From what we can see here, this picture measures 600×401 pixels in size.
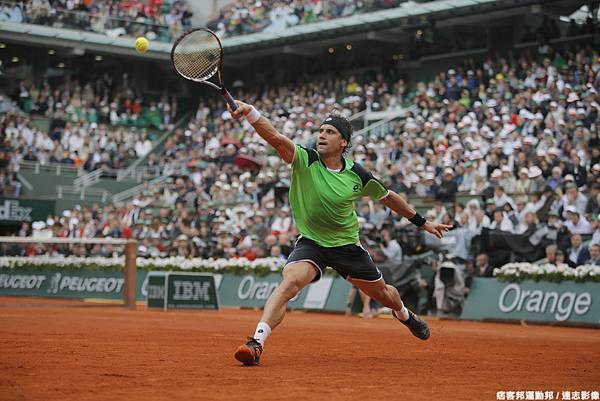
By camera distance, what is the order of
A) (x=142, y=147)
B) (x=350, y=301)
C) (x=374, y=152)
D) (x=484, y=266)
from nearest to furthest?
(x=484, y=266) < (x=350, y=301) < (x=374, y=152) < (x=142, y=147)

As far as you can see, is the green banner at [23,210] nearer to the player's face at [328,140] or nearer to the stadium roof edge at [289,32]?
the stadium roof edge at [289,32]

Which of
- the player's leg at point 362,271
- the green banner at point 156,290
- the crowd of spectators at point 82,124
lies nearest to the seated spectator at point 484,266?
the green banner at point 156,290

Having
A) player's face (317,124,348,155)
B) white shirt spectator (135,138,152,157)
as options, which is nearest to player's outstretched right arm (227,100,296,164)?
player's face (317,124,348,155)

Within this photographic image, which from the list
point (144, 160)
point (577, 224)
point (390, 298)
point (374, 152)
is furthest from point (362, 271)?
point (144, 160)

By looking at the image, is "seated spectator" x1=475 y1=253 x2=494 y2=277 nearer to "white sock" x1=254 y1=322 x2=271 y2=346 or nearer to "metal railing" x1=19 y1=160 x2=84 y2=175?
"white sock" x1=254 y1=322 x2=271 y2=346

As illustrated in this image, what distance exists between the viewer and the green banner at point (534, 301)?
17.8 m

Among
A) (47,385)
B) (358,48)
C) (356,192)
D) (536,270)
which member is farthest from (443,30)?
(47,385)

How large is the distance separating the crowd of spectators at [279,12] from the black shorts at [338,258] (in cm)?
2574

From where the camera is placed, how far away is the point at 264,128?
26.5 ft

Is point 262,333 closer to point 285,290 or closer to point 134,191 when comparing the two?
point 285,290

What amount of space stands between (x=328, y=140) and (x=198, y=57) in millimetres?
1508

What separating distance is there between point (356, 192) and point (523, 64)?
2079 cm

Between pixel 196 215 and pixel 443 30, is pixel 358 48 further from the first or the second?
pixel 196 215

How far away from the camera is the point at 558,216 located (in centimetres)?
1959
